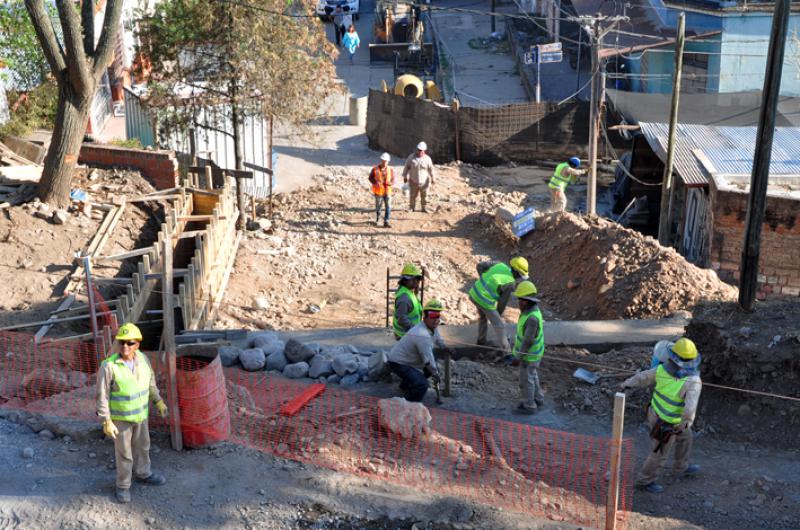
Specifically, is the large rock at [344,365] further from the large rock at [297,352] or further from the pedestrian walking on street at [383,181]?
the pedestrian walking on street at [383,181]

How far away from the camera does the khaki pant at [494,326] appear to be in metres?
11.3

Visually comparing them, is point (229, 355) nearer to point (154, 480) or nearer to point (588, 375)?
point (154, 480)

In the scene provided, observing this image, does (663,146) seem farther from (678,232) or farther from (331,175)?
(331,175)

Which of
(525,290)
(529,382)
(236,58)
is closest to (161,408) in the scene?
(525,290)

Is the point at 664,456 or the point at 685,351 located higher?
the point at 685,351

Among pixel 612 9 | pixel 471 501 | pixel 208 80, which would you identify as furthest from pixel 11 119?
pixel 612 9

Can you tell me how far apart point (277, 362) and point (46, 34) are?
7.33 meters

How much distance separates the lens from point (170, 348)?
26.6ft

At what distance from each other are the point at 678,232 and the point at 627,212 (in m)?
1.98

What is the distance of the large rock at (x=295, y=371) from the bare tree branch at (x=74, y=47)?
718 cm

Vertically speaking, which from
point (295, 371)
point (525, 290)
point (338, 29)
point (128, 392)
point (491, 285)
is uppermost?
point (338, 29)

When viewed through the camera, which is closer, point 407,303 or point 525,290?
point 525,290

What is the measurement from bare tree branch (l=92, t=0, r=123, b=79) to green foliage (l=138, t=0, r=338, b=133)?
224cm

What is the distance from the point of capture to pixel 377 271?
17.5 metres
